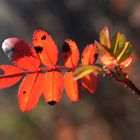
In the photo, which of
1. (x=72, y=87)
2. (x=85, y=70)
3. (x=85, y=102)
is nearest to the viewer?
(x=85, y=70)

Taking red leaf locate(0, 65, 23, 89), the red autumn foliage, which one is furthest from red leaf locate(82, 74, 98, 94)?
red leaf locate(0, 65, 23, 89)

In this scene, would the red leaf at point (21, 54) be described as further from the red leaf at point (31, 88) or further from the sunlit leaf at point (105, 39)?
the sunlit leaf at point (105, 39)

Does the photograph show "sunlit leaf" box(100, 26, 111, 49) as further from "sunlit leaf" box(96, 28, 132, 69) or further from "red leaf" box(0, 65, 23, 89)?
"red leaf" box(0, 65, 23, 89)

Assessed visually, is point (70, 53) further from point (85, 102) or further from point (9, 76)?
point (85, 102)

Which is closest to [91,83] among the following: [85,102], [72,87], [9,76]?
[72,87]

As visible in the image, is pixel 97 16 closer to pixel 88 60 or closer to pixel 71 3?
pixel 71 3

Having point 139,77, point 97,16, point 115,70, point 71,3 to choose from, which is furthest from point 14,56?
point 71,3

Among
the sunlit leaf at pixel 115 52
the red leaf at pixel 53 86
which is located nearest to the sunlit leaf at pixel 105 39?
the sunlit leaf at pixel 115 52
